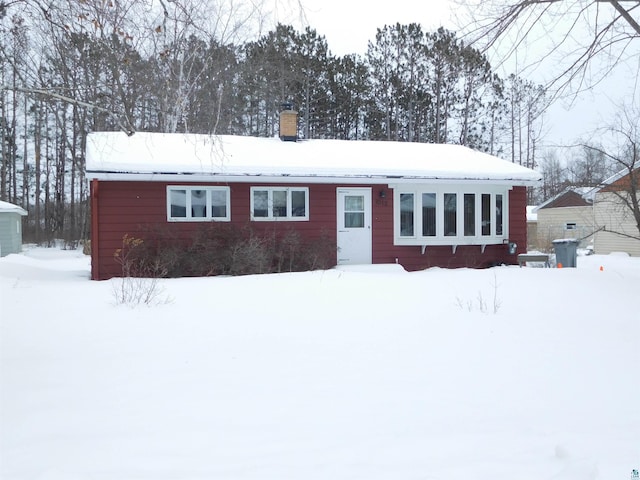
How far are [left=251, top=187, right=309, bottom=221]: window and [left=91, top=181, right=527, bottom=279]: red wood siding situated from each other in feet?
0.46

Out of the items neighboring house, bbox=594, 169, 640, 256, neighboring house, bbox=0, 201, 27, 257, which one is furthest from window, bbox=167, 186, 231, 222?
neighboring house, bbox=594, 169, 640, 256

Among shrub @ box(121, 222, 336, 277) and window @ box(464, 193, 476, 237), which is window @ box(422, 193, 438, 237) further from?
shrub @ box(121, 222, 336, 277)

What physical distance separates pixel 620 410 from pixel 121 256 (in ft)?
35.3

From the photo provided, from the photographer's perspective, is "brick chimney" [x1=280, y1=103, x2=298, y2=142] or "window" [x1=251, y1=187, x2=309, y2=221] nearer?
"window" [x1=251, y1=187, x2=309, y2=221]

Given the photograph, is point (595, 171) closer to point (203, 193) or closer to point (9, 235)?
point (203, 193)

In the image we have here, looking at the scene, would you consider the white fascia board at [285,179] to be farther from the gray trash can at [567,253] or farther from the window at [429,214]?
the gray trash can at [567,253]

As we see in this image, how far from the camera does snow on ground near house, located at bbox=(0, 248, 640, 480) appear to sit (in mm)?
3031

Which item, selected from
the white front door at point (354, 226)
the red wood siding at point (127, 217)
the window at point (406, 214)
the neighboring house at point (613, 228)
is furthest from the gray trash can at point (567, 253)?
the neighboring house at point (613, 228)

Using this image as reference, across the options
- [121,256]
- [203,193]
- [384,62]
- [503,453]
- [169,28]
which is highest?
[384,62]

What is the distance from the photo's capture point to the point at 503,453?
124 inches

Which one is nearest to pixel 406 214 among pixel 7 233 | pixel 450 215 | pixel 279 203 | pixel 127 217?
pixel 450 215

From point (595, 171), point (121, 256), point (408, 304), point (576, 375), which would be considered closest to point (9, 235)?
point (121, 256)

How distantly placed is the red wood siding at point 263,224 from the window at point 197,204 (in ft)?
0.45

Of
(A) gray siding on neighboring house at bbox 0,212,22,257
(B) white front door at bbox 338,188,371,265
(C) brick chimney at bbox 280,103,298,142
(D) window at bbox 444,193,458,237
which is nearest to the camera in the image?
(B) white front door at bbox 338,188,371,265
